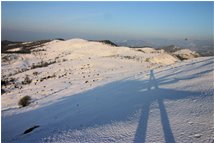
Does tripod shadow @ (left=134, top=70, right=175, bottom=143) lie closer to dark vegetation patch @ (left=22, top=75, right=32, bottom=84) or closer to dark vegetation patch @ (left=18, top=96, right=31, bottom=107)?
dark vegetation patch @ (left=18, top=96, right=31, bottom=107)

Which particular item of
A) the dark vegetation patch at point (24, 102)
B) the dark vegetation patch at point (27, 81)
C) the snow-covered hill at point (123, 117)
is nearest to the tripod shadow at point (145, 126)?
the snow-covered hill at point (123, 117)

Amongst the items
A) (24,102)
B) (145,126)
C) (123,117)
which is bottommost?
(24,102)

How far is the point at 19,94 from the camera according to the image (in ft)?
63.5

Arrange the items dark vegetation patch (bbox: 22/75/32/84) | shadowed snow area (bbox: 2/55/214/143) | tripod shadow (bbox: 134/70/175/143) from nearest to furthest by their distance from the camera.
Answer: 1. tripod shadow (bbox: 134/70/175/143)
2. shadowed snow area (bbox: 2/55/214/143)
3. dark vegetation patch (bbox: 22/75/32/84)

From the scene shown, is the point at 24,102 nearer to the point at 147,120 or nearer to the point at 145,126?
the point at 147,120

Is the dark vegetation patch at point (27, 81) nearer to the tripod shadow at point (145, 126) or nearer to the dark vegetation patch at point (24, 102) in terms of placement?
the dark vegetation patch at point (24, 102)

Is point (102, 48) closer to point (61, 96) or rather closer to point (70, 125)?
point (61, 96)


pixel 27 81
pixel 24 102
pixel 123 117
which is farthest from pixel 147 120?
pixel 27 81

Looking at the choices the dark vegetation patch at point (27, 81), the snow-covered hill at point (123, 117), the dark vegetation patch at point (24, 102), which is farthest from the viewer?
the dark vegetation patch at point (27, 81)

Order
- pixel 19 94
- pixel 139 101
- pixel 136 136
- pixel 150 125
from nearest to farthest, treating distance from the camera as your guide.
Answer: pixel 136 136 → pixel 150 125 → pixel 139 101 → pixel 19 94

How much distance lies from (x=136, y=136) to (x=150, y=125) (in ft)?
2.38

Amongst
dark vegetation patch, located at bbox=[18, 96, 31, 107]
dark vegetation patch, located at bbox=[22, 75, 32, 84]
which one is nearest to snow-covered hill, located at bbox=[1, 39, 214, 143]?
dark vegetation patch, located at bbox=[18, 96, 31, 107]

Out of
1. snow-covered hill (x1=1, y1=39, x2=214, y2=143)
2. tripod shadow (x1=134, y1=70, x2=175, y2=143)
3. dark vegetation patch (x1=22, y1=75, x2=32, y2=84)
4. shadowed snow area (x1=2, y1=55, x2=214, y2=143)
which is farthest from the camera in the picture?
dark vegetation patch (x1=22, y1=75, x2=32, y2=84)

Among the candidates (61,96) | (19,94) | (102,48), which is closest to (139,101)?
(61,96)
